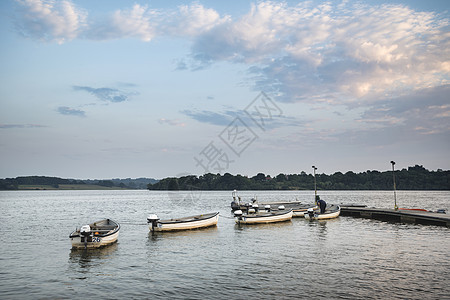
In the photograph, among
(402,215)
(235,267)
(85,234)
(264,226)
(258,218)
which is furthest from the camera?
(402,215)

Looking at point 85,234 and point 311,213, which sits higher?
point 85,234

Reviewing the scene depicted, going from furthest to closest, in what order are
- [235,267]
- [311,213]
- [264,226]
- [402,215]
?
[311,213] < [402,215] < [264,226] < [235,267]

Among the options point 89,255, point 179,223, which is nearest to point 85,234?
point 89,255

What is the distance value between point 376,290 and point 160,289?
10.4 meters

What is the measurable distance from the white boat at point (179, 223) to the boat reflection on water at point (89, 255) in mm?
7778

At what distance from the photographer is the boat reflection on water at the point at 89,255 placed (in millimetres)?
23875

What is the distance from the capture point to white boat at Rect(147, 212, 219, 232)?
3788cm

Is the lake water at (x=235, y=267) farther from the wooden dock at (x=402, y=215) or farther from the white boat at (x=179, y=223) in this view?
the wooden dock at (x=402, y=215)

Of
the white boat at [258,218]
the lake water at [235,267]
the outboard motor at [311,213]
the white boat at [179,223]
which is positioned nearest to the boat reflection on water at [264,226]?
the white boat at [258,218]

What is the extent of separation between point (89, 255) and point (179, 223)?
44.5 feet

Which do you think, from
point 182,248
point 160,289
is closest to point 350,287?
point 160,289

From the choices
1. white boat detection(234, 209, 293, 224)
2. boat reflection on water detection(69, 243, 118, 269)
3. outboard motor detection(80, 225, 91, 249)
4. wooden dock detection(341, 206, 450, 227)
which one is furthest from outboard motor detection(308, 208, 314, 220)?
outboard motor detection(80, 225, 91, 249)

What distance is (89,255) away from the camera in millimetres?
26453

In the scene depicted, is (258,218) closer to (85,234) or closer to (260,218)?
(260,218)
